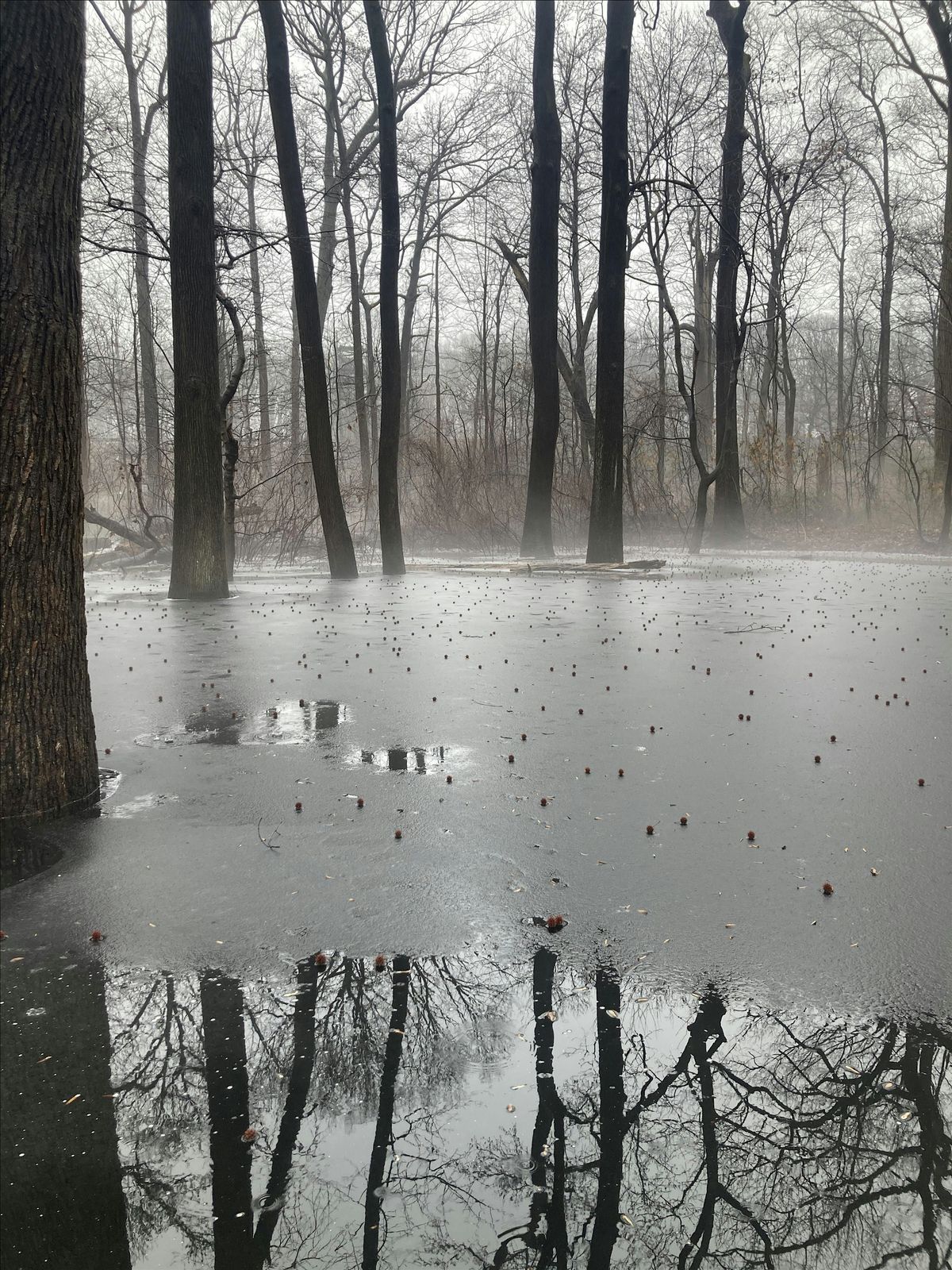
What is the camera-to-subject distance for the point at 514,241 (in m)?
28.3

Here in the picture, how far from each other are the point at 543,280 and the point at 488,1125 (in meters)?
21.9

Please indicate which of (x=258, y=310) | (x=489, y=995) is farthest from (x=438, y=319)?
(x=489, y=995)

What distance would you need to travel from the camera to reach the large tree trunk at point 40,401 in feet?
15.4

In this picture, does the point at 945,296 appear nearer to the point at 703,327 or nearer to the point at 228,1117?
the point at 703,327

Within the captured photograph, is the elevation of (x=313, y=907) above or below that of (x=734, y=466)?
below

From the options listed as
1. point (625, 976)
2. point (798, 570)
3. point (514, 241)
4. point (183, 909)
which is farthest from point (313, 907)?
point (514, 241)

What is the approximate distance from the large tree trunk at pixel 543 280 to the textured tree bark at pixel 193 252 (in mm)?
9171

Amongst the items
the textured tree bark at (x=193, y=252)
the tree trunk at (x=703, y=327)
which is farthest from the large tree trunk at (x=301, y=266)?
the tree trunk at (x=703, y=327)

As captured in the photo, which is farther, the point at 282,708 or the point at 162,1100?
the point at 282,708

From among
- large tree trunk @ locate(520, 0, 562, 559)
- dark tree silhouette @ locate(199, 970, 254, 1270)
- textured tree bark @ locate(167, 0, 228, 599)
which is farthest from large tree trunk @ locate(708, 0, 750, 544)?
dark tree silhouette @ locate(199, 970, 254, 1270)

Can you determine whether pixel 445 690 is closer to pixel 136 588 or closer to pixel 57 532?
pixel 57 532

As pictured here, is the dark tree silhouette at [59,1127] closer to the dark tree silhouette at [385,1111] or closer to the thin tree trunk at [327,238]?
the dark tree silhouette at [385,1111]

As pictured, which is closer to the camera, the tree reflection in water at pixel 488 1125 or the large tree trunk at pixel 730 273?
the tree reflection in water at pixel 488 1125

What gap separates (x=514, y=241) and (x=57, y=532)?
25.7 metres
